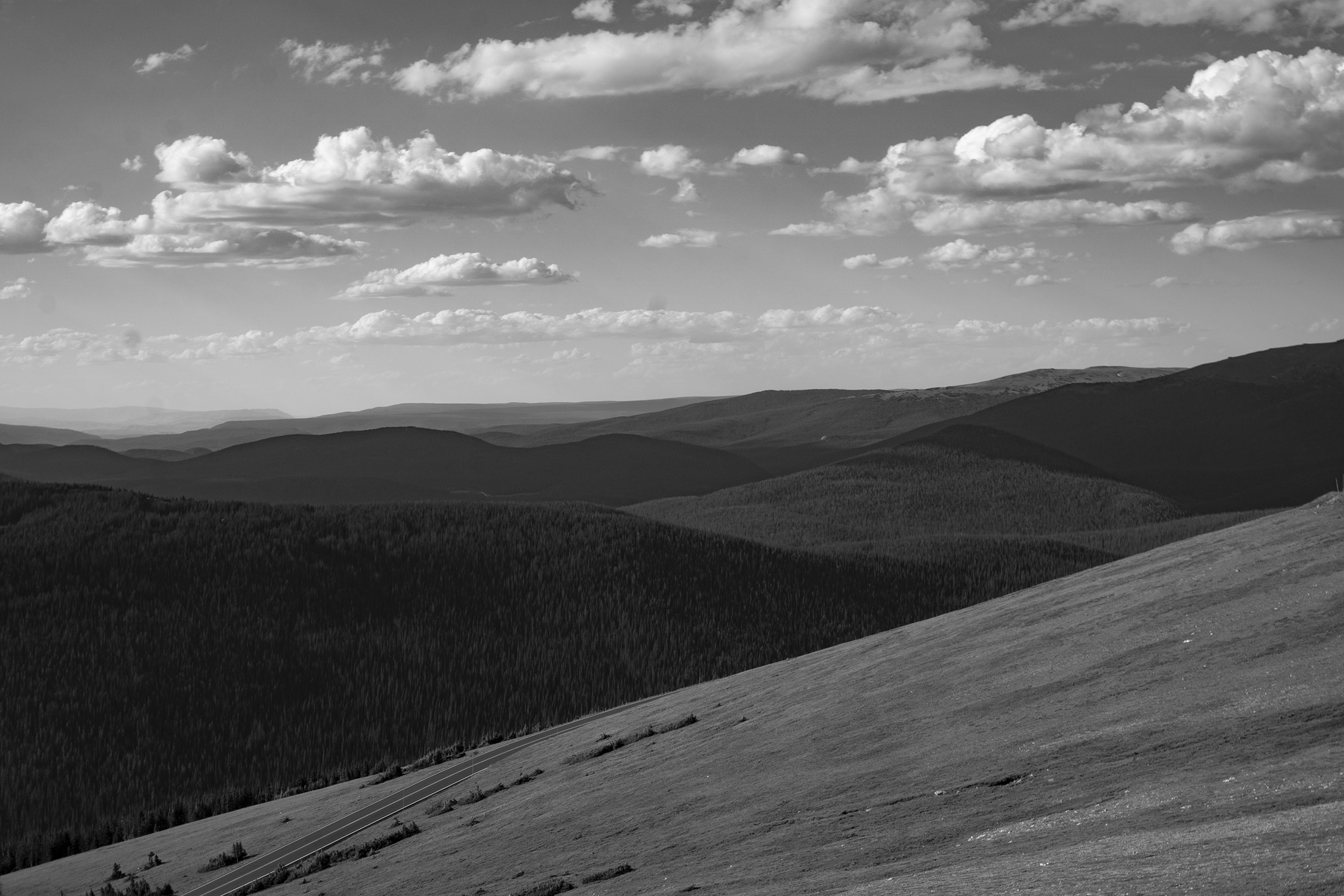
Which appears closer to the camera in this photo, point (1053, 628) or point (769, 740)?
point (1053, 628)

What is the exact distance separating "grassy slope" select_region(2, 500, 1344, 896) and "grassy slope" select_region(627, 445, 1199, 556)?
105974 millimetres

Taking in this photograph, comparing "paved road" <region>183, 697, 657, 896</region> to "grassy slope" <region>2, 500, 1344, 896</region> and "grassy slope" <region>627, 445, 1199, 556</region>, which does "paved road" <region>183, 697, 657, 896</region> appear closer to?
"grassy slope" <region>2, 500, 1344, 896</region>

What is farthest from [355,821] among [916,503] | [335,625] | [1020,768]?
[916,503]

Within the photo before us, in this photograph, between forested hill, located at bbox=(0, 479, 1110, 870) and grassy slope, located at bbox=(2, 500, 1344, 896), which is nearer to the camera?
grassy slope, located at bbox=(2, 500, 1344, 896)

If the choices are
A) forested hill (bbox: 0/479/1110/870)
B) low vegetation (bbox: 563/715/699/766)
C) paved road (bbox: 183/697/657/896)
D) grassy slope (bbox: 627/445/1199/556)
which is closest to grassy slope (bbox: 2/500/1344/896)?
low vegetation (bbox: 563/715/699/766)

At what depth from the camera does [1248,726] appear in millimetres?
7566

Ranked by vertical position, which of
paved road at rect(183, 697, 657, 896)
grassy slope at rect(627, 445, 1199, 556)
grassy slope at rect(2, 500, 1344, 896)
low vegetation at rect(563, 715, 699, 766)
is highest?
grassy slope at rect(2, 500, 1344, 896)

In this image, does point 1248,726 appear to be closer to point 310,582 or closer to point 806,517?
point 310,582

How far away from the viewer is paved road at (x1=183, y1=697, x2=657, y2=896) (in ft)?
55.2

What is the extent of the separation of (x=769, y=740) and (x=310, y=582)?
64.7 meters

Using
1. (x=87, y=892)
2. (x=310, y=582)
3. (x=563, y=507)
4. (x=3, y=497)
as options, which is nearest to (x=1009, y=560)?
(x=563, y=507)

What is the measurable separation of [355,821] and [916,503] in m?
129

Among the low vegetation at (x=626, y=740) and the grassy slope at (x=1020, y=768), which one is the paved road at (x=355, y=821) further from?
the low vegetation at (x=626, y=740)

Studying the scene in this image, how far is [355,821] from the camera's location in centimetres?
1819
